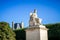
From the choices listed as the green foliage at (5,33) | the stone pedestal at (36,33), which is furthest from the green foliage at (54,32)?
the stone pedestal at (36,33)

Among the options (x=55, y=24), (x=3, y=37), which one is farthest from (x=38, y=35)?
(x=55, y=24)

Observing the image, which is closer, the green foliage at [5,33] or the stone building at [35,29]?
the stone building at [35,29]

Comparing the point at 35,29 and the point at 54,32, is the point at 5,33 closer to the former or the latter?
the point at 35,29

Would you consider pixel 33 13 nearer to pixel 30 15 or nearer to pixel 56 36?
pixel 30 15

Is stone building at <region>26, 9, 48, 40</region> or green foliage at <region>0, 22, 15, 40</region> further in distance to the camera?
green foliage at <region>0, 22, 15, 40</region>

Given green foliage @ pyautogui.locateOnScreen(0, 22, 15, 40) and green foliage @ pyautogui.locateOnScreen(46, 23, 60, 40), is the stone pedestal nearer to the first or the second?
green foliage @ pyautogui.locateOnScreen(0, 22, 15, 40)

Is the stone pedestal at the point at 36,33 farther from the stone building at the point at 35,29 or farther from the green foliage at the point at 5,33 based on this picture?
the green foliage at the point at 5,33

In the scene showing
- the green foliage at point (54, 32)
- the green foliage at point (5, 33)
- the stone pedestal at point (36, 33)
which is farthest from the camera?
the green foliage at point (54, 32)

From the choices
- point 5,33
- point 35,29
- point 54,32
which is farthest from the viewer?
point 54,32

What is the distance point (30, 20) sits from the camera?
940 centimetres

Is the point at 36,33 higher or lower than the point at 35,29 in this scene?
lower

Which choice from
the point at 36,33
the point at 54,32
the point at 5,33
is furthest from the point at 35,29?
the point at 54,32

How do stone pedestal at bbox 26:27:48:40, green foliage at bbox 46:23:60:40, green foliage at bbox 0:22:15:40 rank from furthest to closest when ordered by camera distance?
green foliage at bbox 46:23:60:40 → green foliage at bbox 0:22:15:40 → stone pedestal at bbox 26:27:48:40

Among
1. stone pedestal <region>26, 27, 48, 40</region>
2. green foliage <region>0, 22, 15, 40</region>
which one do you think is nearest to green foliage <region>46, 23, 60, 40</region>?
green foliage <region>0, 22, 15, 40</region>
